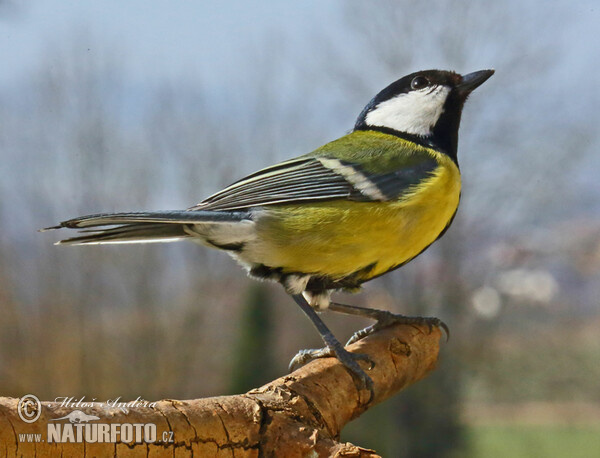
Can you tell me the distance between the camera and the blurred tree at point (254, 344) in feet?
8.00

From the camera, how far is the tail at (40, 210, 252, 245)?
34.3 inches

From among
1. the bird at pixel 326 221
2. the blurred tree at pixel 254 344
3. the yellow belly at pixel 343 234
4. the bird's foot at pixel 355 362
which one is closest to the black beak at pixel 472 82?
the bird at pixel 326 221

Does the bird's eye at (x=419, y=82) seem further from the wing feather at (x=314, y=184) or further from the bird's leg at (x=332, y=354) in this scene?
the bird's leg at (x=332, y=354)

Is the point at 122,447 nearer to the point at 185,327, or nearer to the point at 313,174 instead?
the point at 313,174

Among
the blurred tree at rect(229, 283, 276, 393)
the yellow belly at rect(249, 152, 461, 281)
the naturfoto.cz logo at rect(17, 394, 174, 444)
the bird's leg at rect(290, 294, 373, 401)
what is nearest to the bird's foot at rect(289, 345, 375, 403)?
the bird's leg at rect(290, 294, 373, 401)

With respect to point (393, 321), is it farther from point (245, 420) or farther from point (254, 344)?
point (254, 344)

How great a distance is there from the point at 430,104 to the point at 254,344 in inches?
58.2

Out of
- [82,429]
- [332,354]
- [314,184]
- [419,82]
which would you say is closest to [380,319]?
[332,354]

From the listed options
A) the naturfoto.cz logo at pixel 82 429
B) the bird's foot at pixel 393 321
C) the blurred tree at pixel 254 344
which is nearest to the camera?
the naturfoto.cz logo at pixel 82 429

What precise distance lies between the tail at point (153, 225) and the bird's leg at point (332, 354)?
0.17 metres

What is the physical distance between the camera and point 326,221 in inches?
40.5

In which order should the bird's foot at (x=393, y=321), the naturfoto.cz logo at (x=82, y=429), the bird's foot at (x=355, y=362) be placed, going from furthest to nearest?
the bird's foot at (x=393, y=321) → the bird's foot at (x=355, y=362) → the naturfoto.cz logo at (x=82, y=429)

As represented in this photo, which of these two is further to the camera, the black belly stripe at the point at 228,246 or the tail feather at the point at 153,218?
the black belly stripe at the point at 228,246

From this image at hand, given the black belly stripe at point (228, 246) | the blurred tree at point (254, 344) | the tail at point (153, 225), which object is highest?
the tail at point (153, 225)
